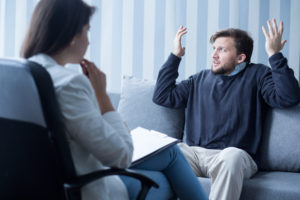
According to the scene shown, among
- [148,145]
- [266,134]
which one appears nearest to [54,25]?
[148,145]

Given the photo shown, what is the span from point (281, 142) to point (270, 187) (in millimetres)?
420

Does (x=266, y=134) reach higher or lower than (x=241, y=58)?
lower

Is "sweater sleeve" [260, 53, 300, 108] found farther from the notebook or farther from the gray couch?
the notebook

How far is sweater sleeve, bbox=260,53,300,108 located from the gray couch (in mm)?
104

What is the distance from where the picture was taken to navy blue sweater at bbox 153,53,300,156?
200cm

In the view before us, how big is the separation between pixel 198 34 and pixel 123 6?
25.6 inches

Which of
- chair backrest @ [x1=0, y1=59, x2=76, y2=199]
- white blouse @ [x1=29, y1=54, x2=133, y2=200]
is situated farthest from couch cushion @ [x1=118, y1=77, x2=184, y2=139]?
chair backrest @ [x1=0, y1=59, x2=76, y2=199]

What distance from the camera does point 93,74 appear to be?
110cm

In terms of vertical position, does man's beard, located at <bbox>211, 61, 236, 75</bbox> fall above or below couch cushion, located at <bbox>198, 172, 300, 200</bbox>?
above

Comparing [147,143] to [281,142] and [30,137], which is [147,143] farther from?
[281,142]

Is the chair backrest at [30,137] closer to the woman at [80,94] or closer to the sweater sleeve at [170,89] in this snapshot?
the woman at [80,94]

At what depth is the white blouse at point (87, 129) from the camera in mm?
931

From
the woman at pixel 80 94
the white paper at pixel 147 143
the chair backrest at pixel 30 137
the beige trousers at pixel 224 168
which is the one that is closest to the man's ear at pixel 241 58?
the beige trousers at pixel 224 168

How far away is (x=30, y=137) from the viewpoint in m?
A: 0.93
